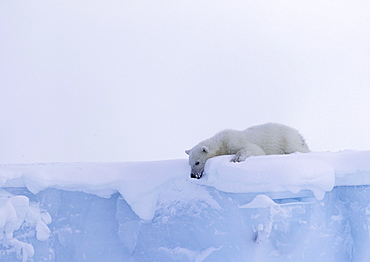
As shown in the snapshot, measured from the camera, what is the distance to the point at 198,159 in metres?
3.37

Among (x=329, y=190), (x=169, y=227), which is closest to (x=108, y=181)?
(x=169, y=227)

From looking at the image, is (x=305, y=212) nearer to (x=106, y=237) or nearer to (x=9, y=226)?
(x=106, y=237)

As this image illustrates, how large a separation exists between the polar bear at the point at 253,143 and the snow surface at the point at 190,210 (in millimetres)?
292

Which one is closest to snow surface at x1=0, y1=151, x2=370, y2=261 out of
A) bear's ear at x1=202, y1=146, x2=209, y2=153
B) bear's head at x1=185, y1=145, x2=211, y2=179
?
bear's head at x1=185, y1=145, x2=211, y2=179

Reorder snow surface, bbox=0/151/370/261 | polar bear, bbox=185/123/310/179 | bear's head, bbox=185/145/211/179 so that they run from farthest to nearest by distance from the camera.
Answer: polar bear, bbox=185/123/310/179
bear's head, bbox=185/145/211/179
snow surface, bbox=0/151/370/261

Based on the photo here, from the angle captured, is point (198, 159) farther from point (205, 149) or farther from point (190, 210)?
point (190, 210)

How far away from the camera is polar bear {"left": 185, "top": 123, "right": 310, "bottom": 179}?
346cm

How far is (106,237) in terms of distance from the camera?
3.17 meters

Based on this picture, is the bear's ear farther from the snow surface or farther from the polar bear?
the snow surface

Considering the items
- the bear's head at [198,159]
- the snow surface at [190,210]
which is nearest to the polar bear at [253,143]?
the bear's head at [198,159]

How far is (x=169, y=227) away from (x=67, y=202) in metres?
0.77

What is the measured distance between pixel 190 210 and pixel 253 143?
3.08 ft

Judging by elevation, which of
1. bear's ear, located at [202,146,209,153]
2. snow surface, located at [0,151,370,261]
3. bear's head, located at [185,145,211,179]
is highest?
bear's ear, located at [202,146,209,153]

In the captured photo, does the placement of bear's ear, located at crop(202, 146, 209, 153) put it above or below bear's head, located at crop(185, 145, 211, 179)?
above
